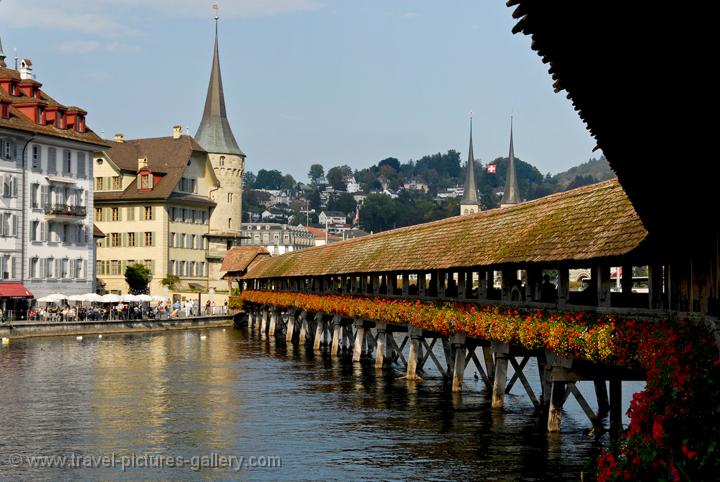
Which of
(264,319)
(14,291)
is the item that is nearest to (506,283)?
(264,319)

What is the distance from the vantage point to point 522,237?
32875 mm

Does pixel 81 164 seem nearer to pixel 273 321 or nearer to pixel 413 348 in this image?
pixel 273 321

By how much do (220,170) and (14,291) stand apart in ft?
169

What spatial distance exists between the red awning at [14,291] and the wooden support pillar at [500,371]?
5490 cm

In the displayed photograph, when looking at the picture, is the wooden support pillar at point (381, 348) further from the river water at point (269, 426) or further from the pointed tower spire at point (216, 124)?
the pointed tower spire at point (216, 124)

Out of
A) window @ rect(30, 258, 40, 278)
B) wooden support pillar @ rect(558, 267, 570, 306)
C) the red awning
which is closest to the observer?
wooden support pillar @ rect(558, 267, 570, 306)

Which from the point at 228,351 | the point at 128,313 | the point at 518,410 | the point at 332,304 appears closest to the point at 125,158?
the point at 128,313

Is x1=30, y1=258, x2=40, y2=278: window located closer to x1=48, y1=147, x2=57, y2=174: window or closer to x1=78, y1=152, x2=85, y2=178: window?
x1=48, y1=147, x2=57, y2=174: window

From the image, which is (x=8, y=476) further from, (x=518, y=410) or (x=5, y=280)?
(x=5, y=280)

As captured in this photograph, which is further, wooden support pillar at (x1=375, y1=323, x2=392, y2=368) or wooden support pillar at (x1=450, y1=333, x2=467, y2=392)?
wooden support pillar at (x1=375, y1=323, x2=392, y2=368)

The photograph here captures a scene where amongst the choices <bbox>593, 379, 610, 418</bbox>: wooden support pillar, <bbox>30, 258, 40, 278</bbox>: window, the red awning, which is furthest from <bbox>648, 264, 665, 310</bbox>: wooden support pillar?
<bbox>30, 258, 40, 278</bbox>: window

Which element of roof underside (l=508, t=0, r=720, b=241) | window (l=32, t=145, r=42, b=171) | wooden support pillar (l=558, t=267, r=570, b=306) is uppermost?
window (l=32, t=145, r=42, b=171)

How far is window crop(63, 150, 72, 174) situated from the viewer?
9138cm

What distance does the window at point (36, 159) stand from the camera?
87188 mm
